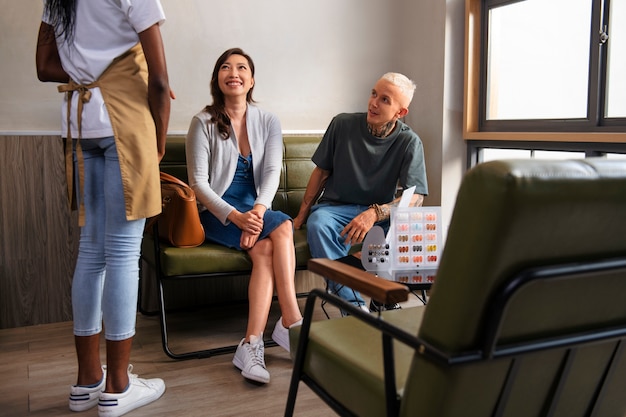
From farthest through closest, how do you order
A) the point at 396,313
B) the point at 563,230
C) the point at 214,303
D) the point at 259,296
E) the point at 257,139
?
the point at 214,303, the point at 257,139, the point at 259,296, the point at 396,313, the point at 563,230

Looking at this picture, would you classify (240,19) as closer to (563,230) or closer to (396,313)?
(396,313)

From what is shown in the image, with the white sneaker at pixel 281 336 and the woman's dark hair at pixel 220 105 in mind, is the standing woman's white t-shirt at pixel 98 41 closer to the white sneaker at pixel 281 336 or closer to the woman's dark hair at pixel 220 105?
the woman's dark hair at pixel 220 105

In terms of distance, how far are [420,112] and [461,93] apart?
0.29 metres

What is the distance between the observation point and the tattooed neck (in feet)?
10.5

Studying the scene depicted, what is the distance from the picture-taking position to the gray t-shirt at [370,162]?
10.4 ft

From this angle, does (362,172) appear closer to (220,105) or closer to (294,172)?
(294,172)

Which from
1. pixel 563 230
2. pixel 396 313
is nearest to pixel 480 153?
pixel 396 313

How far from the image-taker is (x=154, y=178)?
84.7 inches

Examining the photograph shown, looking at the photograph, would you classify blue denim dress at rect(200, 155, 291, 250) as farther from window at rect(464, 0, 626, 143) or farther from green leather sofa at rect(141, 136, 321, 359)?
window at rect(464, 0, 626, 143)

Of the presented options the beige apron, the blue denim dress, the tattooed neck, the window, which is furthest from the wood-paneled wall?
the window

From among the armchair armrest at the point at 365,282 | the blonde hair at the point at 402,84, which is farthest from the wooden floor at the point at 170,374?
the blonde hair at the point at 402,84

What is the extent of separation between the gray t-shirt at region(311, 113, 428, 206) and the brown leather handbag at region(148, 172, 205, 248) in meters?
0.80

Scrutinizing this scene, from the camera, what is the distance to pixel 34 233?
3223 millimetres

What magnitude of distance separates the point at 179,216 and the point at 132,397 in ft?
2.77
